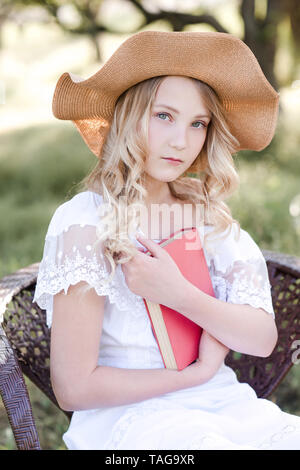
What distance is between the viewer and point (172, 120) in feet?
5.17

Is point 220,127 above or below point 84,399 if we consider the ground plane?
above

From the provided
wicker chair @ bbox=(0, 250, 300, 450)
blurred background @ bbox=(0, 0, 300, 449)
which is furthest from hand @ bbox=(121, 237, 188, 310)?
blurred background @ bbox=(0, 0, 300, 449)

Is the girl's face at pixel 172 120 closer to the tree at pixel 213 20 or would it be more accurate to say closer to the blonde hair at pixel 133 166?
the blonde hair at pixel 133 166

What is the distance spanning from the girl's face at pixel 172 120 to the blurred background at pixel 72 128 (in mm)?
1731

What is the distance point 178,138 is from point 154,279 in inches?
16.7

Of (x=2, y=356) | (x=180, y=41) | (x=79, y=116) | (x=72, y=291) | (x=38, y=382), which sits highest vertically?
(x=180, y=41)

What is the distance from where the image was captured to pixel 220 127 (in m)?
1.76

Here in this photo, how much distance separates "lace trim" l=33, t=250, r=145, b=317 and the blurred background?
6.18 ft

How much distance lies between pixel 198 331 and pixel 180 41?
0.87 metres

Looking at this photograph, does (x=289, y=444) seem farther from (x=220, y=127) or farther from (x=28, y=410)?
(x=220, y=127)

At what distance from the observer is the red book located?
5.17ft
